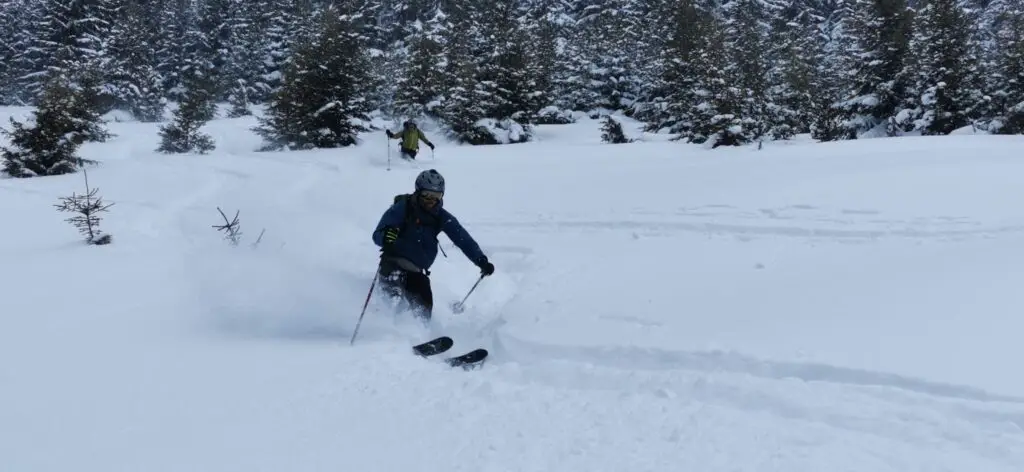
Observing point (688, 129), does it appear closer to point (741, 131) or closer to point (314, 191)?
point (741, 131)

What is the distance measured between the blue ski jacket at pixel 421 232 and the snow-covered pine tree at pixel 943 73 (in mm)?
20843

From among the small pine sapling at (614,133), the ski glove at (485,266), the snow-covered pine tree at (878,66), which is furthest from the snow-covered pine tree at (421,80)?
the ski glove at (485,266)

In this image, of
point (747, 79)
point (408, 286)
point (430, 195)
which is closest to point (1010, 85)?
point (747, 79)

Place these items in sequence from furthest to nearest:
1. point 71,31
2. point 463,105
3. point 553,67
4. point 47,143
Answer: point 71,31 → point 553,67 → point 463,105 → point 47,143

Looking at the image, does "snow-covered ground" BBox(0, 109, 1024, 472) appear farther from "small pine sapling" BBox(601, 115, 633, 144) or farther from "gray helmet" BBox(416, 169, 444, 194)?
"small pine sapling" BBox(601, 115, 633, 144)

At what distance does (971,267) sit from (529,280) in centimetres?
492

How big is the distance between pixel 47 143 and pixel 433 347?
62.8ft

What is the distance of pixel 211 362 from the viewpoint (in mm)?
5125

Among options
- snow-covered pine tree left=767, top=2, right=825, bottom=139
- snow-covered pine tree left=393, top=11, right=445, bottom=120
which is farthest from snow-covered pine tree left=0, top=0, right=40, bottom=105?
snow-covered pine tree left=767, top=2, right=825, bottom=139

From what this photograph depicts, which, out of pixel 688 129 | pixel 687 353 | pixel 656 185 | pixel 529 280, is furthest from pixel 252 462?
pixel 688 129

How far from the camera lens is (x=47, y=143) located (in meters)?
18.9

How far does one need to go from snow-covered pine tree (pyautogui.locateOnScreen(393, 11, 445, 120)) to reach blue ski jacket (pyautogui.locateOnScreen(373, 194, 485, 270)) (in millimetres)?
24107

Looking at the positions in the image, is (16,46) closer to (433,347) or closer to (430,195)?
(430,195)

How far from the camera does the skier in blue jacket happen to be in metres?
6.26
